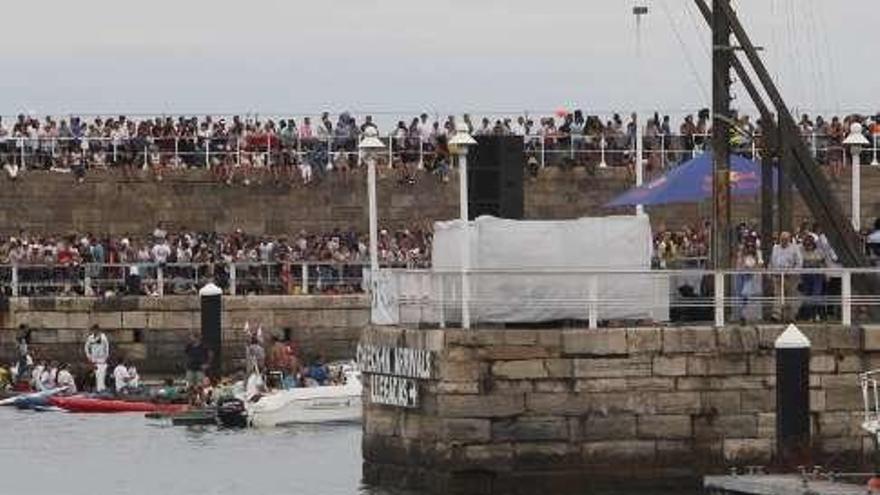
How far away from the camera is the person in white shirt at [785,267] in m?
39.2

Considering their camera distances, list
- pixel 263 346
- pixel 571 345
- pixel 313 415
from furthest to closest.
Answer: pixel 263 346, pixel 313 415, pixel 571 345

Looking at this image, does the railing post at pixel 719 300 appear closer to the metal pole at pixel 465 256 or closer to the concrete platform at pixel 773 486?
the concrete platform at pixel 773 486

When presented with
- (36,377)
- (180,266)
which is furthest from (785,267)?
(180,266)

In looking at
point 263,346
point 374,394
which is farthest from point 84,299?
point 374,394

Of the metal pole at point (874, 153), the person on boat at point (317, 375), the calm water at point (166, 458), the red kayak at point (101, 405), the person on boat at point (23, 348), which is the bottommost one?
the calm water at point (166, 458)

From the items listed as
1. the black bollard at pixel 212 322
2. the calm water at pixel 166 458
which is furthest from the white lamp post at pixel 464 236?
the black bollard at pixel 212 322

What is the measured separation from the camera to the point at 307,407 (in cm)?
5091

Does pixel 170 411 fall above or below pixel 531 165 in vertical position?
below

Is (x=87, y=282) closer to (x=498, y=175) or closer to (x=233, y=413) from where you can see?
(x=233, y=413)

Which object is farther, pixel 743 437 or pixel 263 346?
pixel 263 346

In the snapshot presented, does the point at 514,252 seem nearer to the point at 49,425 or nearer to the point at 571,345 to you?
the point at 571,345

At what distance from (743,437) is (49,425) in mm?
18522

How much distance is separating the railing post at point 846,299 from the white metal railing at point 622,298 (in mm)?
12

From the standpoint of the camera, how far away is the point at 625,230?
39.4 m
